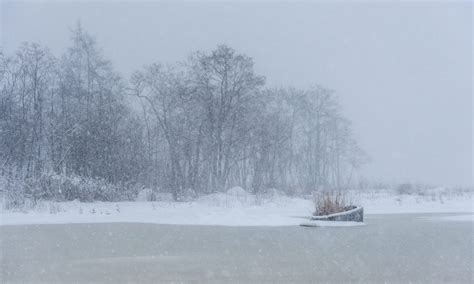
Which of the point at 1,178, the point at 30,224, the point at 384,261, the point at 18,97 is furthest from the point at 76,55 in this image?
the point at 384,261

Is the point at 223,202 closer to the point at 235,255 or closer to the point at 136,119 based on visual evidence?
the point at 136,119

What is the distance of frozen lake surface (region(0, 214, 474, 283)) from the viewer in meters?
7.66

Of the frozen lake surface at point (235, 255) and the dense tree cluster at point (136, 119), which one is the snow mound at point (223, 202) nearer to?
the dense tree cluster at point (136, 119)

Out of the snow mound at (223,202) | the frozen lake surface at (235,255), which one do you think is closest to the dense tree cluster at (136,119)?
the snow mound at (223,202)

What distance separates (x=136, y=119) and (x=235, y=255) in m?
37.3

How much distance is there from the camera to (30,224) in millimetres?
17781

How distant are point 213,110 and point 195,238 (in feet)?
98.5

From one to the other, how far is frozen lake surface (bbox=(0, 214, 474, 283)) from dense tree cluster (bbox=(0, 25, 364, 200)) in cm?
1664

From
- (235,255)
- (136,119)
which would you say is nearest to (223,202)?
(136,119)

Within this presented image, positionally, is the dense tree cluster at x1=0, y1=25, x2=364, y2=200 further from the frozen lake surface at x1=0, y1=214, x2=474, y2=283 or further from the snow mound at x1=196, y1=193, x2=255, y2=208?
the frozen lake surface at x1=0, y1=214, x2=474, y2=283

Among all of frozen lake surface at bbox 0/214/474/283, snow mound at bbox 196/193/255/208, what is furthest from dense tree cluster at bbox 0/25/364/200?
frozen lake surface at bbox 0/214/474/283

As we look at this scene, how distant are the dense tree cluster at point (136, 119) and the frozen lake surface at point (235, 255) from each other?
54.6ft

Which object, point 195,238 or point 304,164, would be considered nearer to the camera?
point 195,238

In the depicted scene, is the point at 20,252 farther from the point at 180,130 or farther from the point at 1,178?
the point at 180,130
